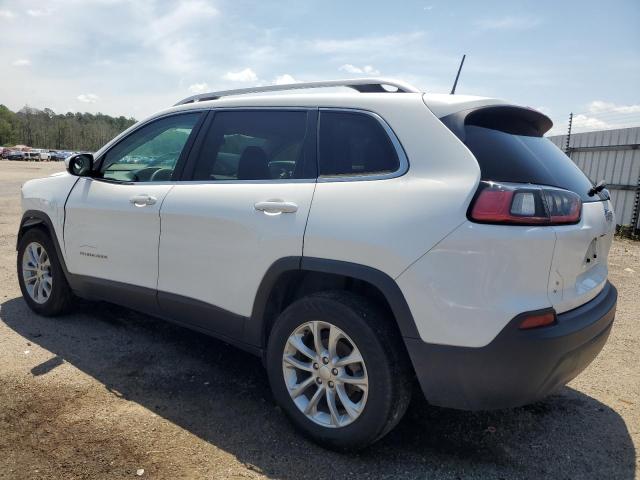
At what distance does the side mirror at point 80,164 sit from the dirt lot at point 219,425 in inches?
52.6

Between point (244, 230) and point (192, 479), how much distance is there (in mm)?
1284

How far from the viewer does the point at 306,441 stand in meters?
2.70

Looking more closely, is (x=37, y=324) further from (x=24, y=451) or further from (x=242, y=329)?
(x=242, y=329)

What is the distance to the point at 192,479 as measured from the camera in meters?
2.36

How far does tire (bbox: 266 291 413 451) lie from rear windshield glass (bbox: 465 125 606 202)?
87 centimetres

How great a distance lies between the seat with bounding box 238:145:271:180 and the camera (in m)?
2.96

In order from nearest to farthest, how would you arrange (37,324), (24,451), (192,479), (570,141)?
1. (192,479)
2. (24,451)
3. (37,324)
4. (570,141)

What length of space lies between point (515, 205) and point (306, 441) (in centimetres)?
163

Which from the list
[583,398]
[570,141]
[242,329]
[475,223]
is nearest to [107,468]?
[242,329]

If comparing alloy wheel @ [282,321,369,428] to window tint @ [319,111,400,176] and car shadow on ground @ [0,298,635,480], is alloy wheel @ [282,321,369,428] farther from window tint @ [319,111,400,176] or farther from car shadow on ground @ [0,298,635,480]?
window tint @ [319,111,400,176]

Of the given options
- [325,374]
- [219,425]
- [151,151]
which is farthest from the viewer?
[151,151]

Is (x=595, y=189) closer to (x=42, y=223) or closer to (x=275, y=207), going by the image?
(x=275, y=207)

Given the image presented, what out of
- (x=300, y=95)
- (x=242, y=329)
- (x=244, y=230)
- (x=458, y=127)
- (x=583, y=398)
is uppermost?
(x=300, y=95)

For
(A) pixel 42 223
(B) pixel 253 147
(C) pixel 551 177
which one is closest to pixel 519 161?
(C) pixel 551 177
